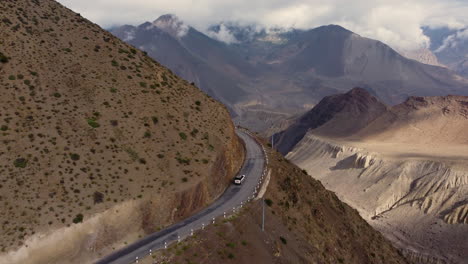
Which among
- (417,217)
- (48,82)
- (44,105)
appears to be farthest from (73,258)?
(417,217)

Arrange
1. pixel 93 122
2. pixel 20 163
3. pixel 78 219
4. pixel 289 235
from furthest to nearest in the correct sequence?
pixel 93 122
pixel 289 235
pixel 20 163
pixel 78 219

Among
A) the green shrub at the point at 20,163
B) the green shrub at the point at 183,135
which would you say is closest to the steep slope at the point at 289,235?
the green shrub at the point at 183,135

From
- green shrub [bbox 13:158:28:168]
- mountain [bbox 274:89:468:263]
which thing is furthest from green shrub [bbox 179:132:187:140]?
mountain [bbox 274:89:468:263]

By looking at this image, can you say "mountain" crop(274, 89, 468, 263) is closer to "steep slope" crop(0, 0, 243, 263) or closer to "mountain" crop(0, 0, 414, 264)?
"mountain" crop(0, 0, 414, 264)

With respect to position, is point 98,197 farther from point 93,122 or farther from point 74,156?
point 93,122

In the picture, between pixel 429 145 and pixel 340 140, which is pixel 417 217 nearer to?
pixel 429 145

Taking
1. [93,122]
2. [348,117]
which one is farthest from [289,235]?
[348,117]

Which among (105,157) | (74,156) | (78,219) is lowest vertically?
(78,219)
